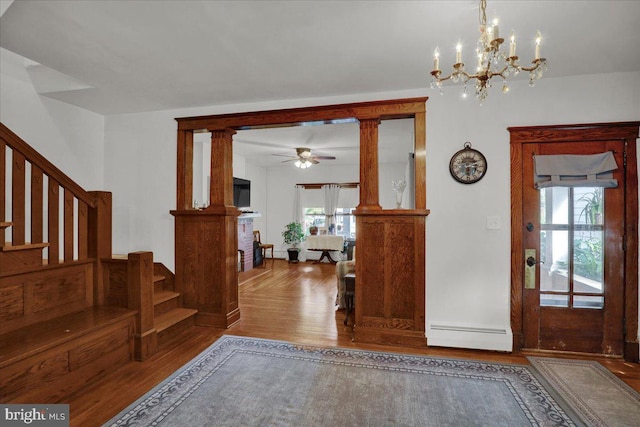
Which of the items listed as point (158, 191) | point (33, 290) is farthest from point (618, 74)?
point (33, 290)

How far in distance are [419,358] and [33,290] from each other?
3.35 metres

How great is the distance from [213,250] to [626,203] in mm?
4258

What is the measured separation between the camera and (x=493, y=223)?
3.06 metres

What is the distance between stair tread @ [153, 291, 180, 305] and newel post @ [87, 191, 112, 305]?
0.54 m

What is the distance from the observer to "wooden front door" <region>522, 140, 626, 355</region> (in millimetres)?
2885

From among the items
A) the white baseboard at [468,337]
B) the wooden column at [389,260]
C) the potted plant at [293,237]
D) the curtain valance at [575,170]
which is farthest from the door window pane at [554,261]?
the potted plant at [293,237]

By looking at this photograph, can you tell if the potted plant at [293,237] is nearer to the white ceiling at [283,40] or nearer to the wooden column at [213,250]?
the wooden column at [213,250]

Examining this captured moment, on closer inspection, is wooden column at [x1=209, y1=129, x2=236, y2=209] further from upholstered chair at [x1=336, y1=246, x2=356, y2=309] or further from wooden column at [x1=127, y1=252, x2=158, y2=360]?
upholstered chair at [x1=336, y1=246, x2=356, y2=309]

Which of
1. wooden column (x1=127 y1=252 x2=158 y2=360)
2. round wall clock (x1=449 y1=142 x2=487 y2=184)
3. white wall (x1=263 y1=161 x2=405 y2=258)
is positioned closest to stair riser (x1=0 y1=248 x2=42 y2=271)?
wooden column (x1=127 y1=252 x2=158 y2=360)

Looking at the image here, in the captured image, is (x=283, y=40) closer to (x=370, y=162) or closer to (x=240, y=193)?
(x=370, y=162)

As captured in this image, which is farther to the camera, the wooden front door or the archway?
the archway

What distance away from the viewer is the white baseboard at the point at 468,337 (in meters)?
2.99

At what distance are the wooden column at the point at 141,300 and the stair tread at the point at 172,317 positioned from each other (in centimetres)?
18

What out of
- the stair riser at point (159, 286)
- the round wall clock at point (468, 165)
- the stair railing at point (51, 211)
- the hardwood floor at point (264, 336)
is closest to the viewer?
the hardwood floor at point (264, 336)
